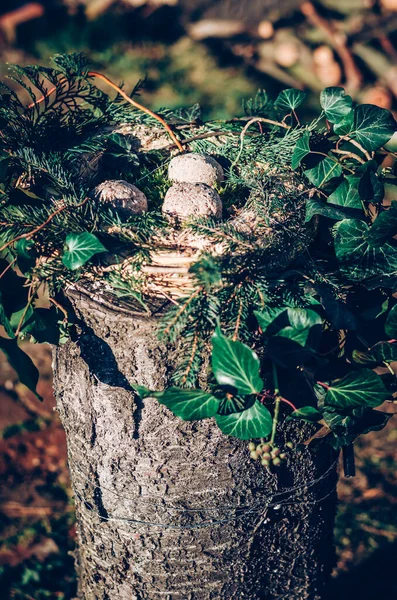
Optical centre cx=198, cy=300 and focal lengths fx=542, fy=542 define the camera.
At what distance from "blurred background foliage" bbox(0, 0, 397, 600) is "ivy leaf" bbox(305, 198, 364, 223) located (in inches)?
79.9

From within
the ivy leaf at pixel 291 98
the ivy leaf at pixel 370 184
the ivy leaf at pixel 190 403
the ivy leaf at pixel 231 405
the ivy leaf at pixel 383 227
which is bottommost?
the ivy leaf at pixel 231 405

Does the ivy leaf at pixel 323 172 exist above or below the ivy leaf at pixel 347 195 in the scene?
above

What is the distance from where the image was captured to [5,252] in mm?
1332

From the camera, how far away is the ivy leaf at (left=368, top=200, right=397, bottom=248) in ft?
4.13

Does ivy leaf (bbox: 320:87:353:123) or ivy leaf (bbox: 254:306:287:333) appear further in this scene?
ivy leaf (bbox: 320:87:353:123)

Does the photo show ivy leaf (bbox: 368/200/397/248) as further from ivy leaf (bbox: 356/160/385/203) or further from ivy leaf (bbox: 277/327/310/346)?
ivy leaf (bbox: 277/327/310/346)

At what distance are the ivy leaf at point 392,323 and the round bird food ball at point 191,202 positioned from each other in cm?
50

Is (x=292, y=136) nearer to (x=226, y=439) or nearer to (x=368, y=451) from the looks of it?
(x=226, y=439)

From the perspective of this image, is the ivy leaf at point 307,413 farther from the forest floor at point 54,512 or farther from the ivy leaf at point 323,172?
the forest floor at point 54,512

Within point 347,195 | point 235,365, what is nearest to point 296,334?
point 235,365

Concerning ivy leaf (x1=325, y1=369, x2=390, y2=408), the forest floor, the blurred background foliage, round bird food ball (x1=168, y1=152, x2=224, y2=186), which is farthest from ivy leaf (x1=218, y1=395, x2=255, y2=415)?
the blurred background foliage

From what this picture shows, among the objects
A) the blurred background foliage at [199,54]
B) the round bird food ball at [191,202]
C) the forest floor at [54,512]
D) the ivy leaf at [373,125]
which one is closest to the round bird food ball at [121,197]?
the round bird food ball at [191,202]

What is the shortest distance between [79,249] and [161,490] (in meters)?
0.68

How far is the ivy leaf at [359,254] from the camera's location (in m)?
1.33
